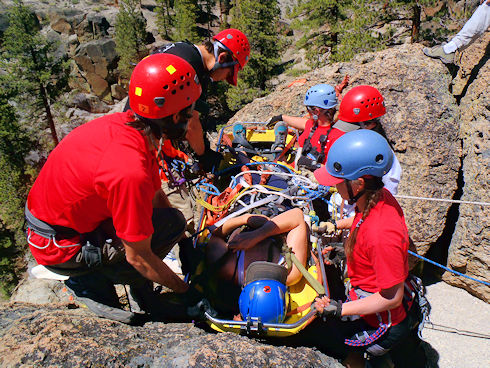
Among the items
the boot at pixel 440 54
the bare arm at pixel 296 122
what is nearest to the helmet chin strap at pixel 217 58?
the bare arm at pixel 296 122

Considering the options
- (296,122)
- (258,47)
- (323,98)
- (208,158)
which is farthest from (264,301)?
(258,47)

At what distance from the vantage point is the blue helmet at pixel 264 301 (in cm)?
283

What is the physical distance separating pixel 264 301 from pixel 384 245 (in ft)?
3.70

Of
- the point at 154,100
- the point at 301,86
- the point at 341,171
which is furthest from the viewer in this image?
the point at 301,86

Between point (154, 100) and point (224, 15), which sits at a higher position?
point (154, 100)

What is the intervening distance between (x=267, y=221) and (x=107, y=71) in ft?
A: 138

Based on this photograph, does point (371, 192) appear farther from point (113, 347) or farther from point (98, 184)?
point (113, 347)

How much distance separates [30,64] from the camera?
76.0 ft

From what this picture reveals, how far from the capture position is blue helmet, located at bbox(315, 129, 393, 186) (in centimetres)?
248

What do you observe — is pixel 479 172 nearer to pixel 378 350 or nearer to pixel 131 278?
pixel 378 350

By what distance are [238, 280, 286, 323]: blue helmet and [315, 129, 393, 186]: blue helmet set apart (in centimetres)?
111

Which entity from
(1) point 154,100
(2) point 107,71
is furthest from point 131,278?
(2) point 107,71

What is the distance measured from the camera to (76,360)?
1926 millimetres

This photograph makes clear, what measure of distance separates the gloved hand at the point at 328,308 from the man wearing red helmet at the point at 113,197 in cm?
113
